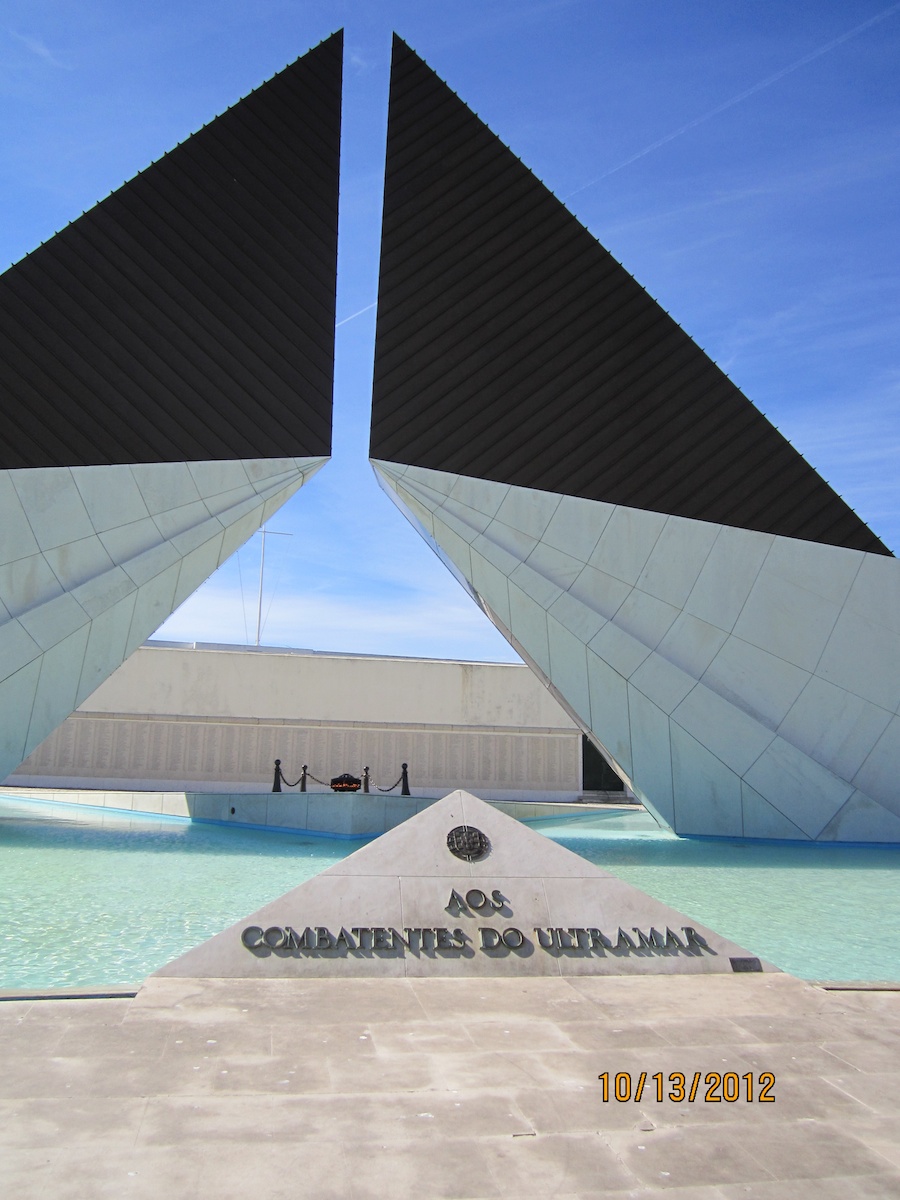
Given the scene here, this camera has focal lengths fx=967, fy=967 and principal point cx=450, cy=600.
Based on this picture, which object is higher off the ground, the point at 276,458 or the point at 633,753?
the point at 276,458

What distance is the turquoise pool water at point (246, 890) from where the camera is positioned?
536 centimetres

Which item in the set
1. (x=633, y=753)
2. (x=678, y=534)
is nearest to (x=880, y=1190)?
(x=633, y=753)

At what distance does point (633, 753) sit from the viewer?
462 inches

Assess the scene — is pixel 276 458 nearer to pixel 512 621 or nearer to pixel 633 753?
pixel 512 621

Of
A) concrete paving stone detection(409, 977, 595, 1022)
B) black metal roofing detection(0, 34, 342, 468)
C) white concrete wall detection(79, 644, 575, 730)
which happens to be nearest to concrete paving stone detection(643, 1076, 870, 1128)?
concrete paving stone detection(409, 977, 595, 1022)

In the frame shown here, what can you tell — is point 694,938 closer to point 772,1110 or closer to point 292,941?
point 772,1110

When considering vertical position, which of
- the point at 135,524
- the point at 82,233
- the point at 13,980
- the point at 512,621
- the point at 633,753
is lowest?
the point at 13,980

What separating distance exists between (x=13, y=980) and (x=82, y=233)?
1121 centimetres

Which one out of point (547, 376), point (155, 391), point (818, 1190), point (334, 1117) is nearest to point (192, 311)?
point (155, 391)

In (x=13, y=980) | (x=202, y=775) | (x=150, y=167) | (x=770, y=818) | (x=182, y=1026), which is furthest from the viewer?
(x=202, y=775)

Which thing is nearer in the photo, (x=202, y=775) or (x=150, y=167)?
(x=150, y=167)
